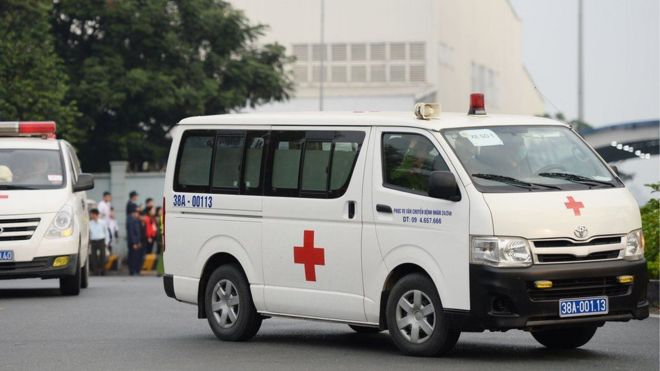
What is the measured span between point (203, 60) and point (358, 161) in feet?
135

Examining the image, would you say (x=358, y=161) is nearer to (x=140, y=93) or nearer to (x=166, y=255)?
(x=166, y=255)

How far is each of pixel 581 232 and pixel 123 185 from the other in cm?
3611

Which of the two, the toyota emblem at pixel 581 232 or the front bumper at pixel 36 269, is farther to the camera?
the front bumper at pixel 36 269

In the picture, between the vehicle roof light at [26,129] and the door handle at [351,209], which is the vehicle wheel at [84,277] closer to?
the vehicle roof light at [26,129]

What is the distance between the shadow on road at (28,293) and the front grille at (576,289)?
11447mm

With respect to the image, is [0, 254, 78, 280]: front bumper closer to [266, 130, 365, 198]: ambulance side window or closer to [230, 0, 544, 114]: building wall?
[266, 130, 365, 198]: ambulance side window

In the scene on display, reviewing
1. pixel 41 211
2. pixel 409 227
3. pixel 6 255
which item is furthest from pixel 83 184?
pixel 409 227

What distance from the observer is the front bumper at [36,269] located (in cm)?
2072

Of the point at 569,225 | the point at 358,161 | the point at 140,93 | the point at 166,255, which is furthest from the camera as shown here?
the point at 140,93

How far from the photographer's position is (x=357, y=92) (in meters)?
93.8

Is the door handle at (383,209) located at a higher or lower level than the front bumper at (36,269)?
higher

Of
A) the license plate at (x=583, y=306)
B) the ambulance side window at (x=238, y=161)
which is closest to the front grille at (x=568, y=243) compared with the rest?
the license plate at (x=583, y=306)

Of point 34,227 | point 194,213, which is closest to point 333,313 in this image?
point 194,213

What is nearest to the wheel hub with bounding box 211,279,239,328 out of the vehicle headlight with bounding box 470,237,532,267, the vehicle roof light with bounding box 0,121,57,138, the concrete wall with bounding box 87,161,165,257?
the vehicle headlight with bounding box 470,237,532,267
